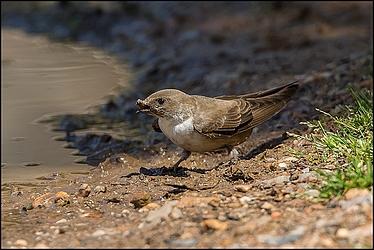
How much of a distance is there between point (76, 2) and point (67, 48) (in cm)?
314

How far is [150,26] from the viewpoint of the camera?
14469 mm

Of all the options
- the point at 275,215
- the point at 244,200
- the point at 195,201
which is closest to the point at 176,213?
the point at 195,201

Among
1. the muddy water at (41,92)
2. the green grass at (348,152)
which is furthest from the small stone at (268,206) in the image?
the muddy water at (41,92)

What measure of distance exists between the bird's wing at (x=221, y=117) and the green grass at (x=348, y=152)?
0.71m

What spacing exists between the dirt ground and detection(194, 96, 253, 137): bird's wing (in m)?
0.32

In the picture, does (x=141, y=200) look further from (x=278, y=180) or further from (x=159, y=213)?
(x=278, y=180)

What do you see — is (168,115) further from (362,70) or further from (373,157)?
(362,70)

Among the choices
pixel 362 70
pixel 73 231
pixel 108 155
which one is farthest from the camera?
pixel 362 70

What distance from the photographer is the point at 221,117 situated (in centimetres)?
650

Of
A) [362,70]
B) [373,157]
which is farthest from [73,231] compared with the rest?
[362,70]

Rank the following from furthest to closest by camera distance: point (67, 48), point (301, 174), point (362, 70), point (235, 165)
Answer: point (67, 48) → point (362, 70) → point (235, 165) → point (301, 174)

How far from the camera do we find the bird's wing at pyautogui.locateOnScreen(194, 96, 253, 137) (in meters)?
6.34

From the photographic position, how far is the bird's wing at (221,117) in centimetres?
634

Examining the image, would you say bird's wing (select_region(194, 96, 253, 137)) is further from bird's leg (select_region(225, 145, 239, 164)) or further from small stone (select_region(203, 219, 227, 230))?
small stone (select_region(203, 219, 227, 230))
